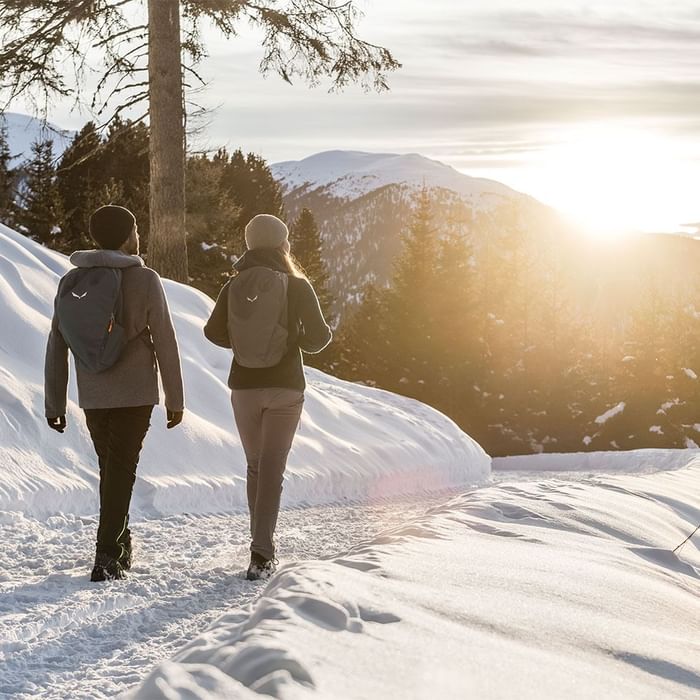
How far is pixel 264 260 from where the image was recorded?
16.1 ft

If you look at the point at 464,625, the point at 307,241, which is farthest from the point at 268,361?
the point at 307,241

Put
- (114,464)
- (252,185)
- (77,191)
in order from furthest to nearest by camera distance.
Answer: (252,185)
(77,191)
(114,464)

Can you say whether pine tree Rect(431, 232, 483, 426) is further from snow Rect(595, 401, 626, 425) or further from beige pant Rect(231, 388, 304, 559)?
beige pant Rect(231, 388, 304, 559)

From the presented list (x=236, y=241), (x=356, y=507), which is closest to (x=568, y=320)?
(x=236, y=241)

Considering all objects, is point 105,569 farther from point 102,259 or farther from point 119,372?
point 102,259

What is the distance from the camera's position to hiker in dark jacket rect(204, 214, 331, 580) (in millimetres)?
4785

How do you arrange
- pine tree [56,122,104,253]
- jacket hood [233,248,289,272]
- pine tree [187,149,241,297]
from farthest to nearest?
1. pine tree [56,122,104,253]
2. pine tree [187,149,241,297]
3. jacket hood [233,248,289,272]

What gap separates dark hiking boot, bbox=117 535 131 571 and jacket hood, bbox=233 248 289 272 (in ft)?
5.04

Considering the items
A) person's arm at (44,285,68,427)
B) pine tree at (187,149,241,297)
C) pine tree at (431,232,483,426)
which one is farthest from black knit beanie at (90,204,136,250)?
pine tree at (431,232,483,426)

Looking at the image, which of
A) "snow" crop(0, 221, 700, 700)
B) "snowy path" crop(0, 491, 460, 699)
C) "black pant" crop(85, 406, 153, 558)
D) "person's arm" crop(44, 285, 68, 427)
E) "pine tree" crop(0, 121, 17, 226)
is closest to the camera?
"snow" crop(0, 221, 700, 700)

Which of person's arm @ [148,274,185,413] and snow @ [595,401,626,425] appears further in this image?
snow @ [595,401,626,425]

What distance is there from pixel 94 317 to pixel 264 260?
968 mm

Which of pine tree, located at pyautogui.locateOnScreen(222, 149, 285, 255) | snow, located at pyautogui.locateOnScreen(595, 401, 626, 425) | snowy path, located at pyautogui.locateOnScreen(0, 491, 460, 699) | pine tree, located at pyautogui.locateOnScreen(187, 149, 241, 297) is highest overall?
pine tree, located at pyautogui.locateOnScreen(222, 149, 285, 255)

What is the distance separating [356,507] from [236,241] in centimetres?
2481
